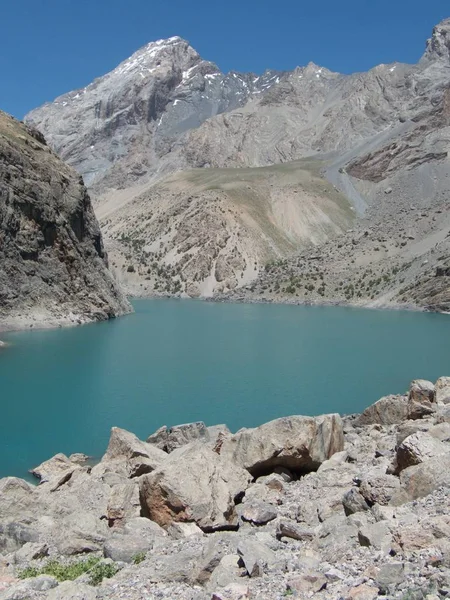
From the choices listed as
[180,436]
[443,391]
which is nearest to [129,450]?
[180,436]

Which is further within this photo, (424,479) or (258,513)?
(258,513)

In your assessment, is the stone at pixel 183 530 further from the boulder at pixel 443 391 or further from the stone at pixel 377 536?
the boulder at pixel 443 391

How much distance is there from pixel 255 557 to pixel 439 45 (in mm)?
198567

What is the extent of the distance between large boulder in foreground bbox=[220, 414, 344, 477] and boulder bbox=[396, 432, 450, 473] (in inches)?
153

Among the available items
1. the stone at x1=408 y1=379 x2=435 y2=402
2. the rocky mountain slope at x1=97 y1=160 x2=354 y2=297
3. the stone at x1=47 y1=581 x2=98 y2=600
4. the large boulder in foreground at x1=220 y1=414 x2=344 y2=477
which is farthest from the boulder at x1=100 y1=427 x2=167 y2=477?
the rocky mountain slope at x1=97 y1=160 x2=354 y2=297

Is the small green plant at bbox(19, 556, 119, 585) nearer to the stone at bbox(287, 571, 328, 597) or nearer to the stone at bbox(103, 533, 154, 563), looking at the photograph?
the stone at bbox(103, 533, 154, 563)

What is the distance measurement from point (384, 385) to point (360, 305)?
179 feet

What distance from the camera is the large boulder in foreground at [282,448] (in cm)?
1602

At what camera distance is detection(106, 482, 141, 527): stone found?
13594 millimetres

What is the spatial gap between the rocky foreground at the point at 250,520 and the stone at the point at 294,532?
0.07 feet

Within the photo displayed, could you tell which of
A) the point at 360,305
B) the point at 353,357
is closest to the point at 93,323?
the point at 353,357

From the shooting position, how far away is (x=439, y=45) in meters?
182

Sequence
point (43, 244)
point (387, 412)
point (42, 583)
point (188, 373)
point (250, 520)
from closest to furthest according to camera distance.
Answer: point (42, 583) → point (250, 520) → point (387, 412) → point (188, 373) → point (43, 244)

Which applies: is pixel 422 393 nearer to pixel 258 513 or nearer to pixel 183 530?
pixel 258 513
